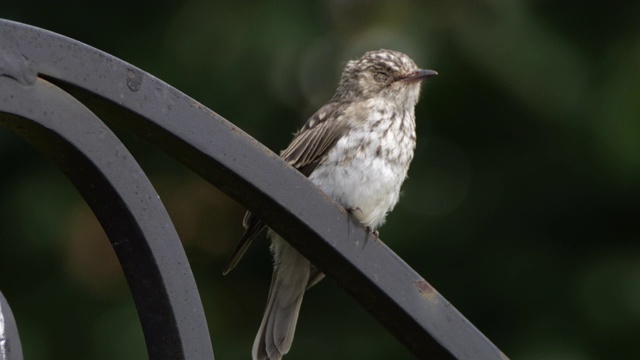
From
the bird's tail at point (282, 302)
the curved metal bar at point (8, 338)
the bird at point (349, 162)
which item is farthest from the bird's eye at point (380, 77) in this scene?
the curved metal bar at point (8, 338)

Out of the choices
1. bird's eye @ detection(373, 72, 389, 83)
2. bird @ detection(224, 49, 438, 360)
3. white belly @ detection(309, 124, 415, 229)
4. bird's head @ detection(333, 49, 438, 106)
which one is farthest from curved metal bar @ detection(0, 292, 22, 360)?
bird's eye @ detection(373, 72, 389, 83)

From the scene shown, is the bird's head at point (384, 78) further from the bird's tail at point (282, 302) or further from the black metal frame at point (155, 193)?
the black metal frame at point (155, 193)

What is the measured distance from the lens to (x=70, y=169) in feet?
5.91

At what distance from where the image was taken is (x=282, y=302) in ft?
11.8

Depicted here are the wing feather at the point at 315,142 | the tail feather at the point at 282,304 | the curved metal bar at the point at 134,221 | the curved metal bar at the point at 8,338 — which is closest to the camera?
the curved metal bar at the point at 8,338

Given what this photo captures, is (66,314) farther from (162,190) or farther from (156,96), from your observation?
(156,96)

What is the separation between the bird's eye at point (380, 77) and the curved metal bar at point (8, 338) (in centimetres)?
269

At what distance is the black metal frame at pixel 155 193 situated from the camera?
168cm

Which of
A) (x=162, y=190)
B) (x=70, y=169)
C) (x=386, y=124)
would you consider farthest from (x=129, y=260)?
(x=162, y=190)

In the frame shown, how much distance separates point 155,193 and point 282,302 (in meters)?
1.78

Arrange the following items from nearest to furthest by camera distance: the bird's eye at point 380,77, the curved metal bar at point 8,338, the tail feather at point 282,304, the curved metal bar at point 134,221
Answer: the curved metal bar at point 8,338, the curved metal bar at point 134,221, the tail feather at point 282,304, the bird's eye at point 380,77

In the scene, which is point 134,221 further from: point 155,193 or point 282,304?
point 282,304

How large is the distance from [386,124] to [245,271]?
204 cm

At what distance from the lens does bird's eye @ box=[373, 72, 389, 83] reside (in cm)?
423
